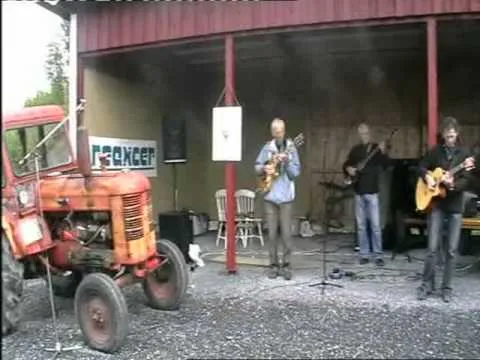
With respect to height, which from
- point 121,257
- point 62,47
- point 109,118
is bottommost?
point 121,257

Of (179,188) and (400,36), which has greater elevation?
(400,36)

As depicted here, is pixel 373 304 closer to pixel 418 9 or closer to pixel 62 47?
pixel 418 9

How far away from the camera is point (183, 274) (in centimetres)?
588

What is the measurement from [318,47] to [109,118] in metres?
3.27

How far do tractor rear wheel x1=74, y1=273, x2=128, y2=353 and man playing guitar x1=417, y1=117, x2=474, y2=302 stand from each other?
2.98 m

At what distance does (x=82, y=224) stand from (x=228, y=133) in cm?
246

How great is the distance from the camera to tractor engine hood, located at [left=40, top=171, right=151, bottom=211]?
5.30 metres

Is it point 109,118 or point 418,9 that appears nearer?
point 418,9

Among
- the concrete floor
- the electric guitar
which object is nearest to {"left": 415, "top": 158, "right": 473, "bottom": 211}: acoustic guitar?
the concrete floor

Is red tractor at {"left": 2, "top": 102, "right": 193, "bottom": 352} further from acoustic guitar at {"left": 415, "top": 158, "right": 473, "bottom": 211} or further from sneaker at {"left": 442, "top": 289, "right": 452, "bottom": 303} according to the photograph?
sneaker at {"left": 442, "top": 289, "right": 452, "bottom": 303}

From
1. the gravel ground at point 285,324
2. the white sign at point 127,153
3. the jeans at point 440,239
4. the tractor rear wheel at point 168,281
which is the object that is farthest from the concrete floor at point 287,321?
the white sign at point 127,153

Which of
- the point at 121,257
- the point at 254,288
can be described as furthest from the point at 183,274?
the point at 254,288

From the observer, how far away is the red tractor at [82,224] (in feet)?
16.3

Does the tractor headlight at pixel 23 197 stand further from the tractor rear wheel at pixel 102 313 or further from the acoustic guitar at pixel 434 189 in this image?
the acoustic guitar at pixel 434 189
